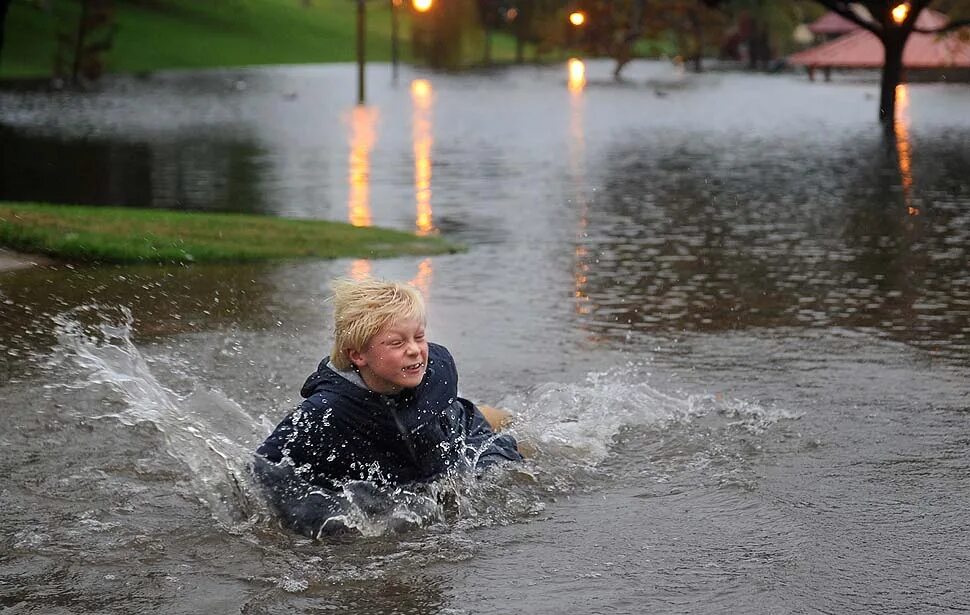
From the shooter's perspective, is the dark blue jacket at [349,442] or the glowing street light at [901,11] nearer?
the dark blue jacket at [349,442]

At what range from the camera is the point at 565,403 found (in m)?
8.12

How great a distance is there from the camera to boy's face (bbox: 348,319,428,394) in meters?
5.74

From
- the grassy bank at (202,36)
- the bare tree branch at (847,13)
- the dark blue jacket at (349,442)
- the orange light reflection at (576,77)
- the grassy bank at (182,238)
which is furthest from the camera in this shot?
the grassy bank at (202,36)

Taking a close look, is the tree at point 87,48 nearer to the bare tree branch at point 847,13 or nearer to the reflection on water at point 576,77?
the reflection on water at point 576,77

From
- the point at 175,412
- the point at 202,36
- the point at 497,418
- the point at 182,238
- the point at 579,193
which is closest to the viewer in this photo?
the point at 497,418

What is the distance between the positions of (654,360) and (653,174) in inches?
533

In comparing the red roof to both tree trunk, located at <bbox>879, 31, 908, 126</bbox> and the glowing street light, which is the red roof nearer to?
Answer: the glowing street light

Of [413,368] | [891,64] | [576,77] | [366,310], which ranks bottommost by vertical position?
[413,368]

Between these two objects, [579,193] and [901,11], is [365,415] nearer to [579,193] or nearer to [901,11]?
[579,193]

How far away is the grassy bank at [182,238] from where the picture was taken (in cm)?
1240

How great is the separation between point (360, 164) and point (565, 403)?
16162 millimetres

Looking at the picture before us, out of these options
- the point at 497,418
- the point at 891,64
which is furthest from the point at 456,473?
the point at 891,64

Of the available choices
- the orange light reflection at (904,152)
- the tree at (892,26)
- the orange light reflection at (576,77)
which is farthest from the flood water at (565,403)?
the orange light reflection at (576,77)

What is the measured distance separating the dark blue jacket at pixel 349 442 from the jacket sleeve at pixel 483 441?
271mm
